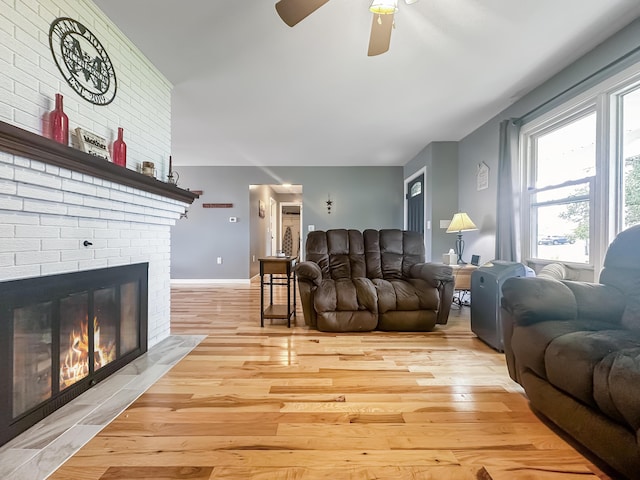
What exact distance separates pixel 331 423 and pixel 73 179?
5.71 feet

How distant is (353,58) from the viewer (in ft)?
7.49

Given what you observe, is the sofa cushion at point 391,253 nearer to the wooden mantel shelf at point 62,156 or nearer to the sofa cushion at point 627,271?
the sofa cushion at point 627,271

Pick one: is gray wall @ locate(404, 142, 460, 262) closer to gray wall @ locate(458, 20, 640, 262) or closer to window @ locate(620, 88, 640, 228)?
gray wall @ locate(458, 20, 640, 262)

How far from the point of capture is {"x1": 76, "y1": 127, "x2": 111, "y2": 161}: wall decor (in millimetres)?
1569

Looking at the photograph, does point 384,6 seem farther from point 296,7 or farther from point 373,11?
point 296,7

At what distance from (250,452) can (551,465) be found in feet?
3.95

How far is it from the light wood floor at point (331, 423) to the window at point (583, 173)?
1239mm

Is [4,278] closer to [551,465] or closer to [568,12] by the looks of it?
[551,465]

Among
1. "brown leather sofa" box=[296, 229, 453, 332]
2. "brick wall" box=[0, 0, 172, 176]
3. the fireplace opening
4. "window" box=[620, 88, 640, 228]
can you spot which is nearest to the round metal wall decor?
"brick wall" box=[0, 0, 172, 176]

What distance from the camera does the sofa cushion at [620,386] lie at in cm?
95

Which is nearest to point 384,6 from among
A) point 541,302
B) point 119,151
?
point 541,302

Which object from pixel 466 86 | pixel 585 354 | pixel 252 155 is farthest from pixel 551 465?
pixel 252 155

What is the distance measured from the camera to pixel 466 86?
2.72 metres

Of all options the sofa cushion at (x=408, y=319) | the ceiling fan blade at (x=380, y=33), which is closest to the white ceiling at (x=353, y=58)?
the ceiling fan blade at (x=380, y=33)
